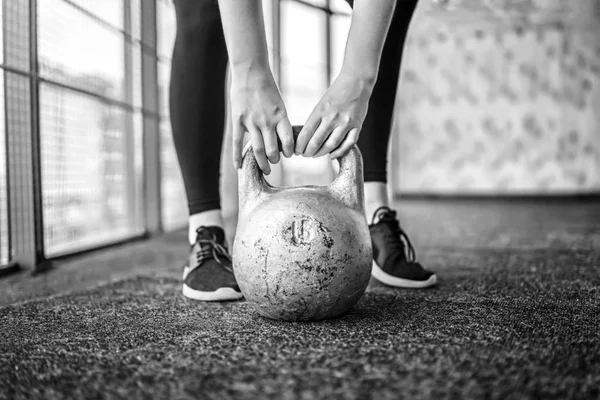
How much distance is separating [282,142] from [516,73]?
5197 millimetres

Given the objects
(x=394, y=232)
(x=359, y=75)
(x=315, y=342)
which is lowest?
(x=315, y=342)

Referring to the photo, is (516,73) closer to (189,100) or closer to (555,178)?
(555,178)

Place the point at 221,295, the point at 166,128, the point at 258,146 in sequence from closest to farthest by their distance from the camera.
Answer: the point at 258,146
the point at 221,295
the point at 166,128

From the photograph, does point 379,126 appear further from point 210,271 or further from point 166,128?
point 166,128

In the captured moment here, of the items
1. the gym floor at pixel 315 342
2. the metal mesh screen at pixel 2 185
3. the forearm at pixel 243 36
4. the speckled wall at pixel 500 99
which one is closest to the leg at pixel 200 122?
the gym floor at pixel 315 342

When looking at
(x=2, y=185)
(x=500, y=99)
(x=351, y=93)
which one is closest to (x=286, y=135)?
(x=351, y=93)

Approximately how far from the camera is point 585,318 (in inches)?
37.1

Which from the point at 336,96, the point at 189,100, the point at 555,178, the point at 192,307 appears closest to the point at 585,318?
the point at 336,96

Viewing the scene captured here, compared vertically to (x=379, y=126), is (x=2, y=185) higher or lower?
lower

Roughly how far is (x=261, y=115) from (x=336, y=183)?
7.3 inches

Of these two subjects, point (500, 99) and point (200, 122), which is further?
point (500, 99)

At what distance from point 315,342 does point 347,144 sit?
0.34m

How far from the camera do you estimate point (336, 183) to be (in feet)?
3.21

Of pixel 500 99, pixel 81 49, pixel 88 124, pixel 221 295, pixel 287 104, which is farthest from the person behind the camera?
pixel 500 99
